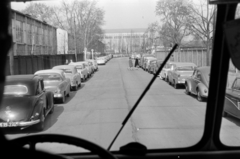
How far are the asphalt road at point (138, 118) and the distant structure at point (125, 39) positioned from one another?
0.74 meters

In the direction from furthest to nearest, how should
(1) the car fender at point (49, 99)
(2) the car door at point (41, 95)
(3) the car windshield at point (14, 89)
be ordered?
1. (2) the car door at point (41, 95)
2. (1) the car fender at point (49, 99)
3. (3) the car windshield at point (14, 89)

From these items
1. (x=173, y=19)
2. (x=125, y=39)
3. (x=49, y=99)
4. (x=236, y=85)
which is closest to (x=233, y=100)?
(x=236, y=85)

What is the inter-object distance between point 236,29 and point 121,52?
1.79 m

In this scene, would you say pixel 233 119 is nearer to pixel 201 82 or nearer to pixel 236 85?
pixel 236 85

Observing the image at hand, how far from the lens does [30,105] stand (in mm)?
6301

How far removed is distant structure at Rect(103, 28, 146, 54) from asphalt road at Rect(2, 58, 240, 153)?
2.42 feet

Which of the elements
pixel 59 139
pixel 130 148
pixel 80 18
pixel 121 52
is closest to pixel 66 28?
pixel 80 18

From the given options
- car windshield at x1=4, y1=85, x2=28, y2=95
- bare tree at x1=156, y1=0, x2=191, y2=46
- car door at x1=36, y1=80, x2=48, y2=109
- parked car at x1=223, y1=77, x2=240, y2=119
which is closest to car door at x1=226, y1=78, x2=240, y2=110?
parked car at x1=223, y1=77, x2=240, y2=119

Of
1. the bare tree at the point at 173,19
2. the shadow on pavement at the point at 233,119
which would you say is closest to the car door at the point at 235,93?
the shadow on pavement at the point at 233,119

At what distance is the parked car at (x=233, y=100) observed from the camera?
11.6 feet

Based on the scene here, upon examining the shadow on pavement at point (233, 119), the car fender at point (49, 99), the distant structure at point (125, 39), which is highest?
the distant structure at point (125, 39)

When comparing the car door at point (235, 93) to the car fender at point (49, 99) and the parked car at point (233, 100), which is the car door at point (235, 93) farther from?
the car fender at point (49, 99)

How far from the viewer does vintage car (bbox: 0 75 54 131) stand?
4.53 m

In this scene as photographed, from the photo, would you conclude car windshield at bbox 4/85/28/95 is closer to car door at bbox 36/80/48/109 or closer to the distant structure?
car door at bbox 36/80/48/109
